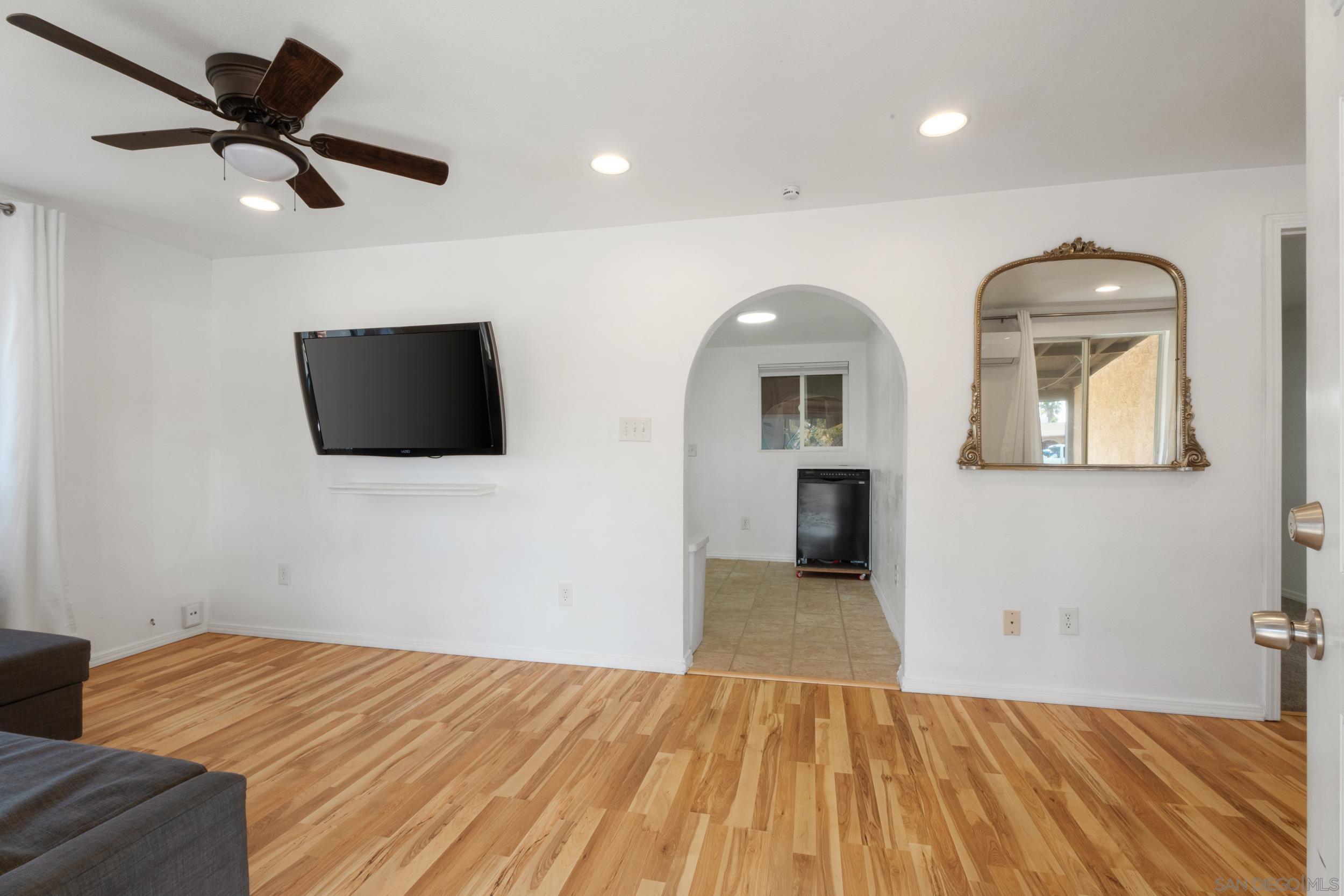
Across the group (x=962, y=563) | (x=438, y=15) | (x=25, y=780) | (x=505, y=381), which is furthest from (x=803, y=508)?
(x=25, y=780)

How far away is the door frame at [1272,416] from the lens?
2523 mm

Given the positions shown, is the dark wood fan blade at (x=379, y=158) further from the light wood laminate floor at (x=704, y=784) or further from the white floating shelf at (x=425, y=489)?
the light wood laminate floor at (x=704, y=784)

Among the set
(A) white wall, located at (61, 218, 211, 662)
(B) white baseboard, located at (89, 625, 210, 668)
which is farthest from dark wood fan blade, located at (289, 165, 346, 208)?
(B) white baseboard, located at (89, 625, 210, 668)

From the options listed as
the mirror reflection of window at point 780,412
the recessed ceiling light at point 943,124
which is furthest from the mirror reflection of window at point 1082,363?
the mirror reflection of window at point 780,412

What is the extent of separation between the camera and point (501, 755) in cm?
228

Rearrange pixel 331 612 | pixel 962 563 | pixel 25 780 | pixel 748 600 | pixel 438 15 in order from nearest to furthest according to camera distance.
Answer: pixel 25 780, pixel 438 15, pixel 962 563, pixel 331 612, pixel 748 600

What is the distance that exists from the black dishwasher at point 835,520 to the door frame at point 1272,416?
10.3 ft

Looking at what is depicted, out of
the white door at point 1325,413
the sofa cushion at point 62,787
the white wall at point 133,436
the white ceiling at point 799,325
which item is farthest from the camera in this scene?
the white ceiling at point 799,325

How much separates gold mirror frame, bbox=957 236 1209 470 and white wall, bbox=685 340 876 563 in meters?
3.40

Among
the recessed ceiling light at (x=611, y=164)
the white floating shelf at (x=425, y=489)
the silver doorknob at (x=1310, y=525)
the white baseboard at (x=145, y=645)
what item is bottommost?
the white baseboard at (x=145, y=645)

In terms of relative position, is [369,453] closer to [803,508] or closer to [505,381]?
[505,381]

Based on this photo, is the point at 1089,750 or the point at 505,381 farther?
the point at 505,381

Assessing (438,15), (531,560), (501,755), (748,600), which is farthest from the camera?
(748,600)

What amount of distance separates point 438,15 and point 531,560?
241cm
